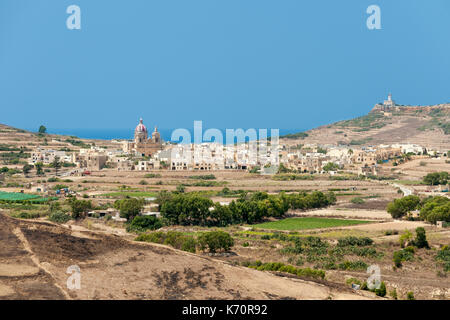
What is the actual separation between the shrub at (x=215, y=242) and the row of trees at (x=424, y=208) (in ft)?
44.9

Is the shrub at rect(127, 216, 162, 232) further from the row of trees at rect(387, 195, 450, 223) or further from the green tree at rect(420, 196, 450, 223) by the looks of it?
the green tree at rect(420, 196, 450, 223)

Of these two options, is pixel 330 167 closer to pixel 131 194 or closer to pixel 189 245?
pixel 131 194

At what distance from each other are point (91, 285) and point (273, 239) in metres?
17.7

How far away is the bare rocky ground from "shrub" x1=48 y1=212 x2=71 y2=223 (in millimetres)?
17914

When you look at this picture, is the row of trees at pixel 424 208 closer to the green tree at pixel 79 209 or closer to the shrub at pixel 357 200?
the shrub at pixel 357 200

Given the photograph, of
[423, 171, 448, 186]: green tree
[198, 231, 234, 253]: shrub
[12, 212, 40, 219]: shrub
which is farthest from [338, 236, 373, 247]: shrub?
[423, 171, 448, 186]: green tree

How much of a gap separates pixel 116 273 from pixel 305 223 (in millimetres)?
22818

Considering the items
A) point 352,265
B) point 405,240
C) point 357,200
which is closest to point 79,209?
point 352,265

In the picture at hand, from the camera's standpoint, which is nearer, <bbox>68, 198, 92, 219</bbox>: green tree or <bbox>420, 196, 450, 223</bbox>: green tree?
<bbox>420, 196, 450, 223</bbox>: green tree

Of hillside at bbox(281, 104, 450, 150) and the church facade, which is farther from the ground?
hillside at bbox(281, 104, 450, 150)

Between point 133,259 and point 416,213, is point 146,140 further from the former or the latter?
point 133,259

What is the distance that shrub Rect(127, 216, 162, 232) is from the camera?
1297 inches

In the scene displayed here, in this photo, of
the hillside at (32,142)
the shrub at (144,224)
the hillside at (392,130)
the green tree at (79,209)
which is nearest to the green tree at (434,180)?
the shrub at (144,224)

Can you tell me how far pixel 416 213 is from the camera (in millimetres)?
37562
